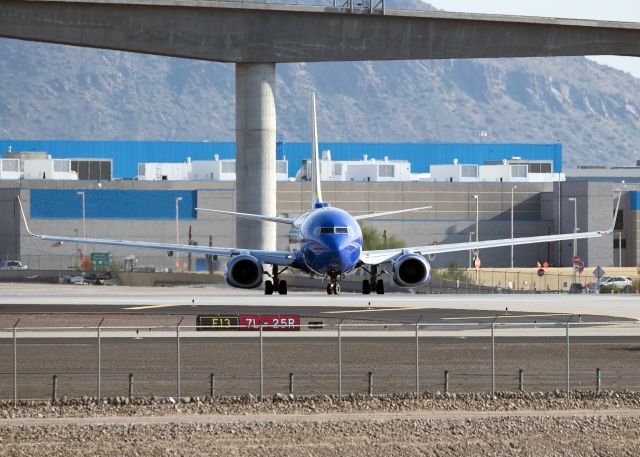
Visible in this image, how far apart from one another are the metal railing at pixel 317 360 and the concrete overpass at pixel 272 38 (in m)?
23.1

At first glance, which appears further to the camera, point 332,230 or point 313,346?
point 332,230

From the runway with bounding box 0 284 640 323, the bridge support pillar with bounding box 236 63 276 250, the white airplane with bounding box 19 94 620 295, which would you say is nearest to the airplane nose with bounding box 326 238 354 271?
the white airplane with bounding box 19 94 620 295

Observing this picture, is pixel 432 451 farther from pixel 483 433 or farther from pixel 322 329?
pixel 322 329

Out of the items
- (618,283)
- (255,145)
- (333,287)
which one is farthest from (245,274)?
(618,283)

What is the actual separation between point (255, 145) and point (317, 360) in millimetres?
37275

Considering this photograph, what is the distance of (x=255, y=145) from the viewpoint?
88.2 m

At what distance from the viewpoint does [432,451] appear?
37.3 m

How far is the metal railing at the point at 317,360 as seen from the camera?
44938 millimetres

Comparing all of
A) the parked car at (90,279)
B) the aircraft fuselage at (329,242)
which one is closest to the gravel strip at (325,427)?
the aircraft fuselage at (329,242)

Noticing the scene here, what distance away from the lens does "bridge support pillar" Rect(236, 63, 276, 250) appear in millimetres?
86500

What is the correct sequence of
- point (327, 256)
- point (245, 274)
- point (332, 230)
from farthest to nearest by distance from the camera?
point (245, 274) < point (327, 256) < point (332, 230)

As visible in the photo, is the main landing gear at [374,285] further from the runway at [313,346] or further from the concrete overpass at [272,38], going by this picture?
the concrete overpass at [272,38]

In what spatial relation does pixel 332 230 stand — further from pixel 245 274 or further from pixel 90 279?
pixel 90 279

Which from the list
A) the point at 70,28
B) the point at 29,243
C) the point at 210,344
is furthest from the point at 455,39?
the point at 29,243
